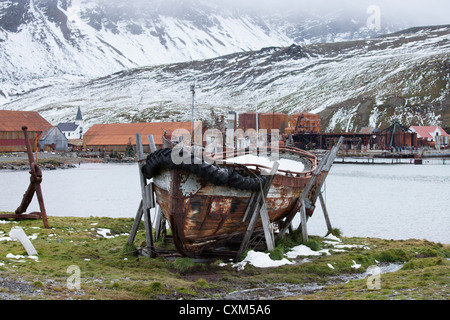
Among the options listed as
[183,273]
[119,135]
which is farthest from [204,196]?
[119,135]

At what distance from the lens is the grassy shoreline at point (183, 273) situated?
13.2m

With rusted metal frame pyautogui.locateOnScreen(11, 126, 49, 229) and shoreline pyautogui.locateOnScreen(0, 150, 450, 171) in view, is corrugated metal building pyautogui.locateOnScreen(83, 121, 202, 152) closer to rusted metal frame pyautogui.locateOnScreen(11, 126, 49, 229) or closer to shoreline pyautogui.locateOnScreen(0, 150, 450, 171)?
shoreline pyautogui.locateOnScreen(0, 150, 450, 171)

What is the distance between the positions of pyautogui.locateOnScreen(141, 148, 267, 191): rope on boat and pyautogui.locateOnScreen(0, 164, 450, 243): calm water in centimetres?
1334

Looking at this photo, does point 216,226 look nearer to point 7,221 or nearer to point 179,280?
point 179,280

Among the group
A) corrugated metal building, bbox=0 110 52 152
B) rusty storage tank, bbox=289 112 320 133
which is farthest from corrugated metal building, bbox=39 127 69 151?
rusty storage tank, bbox=289 112 320 133

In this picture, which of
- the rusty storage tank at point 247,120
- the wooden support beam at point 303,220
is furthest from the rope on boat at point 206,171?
the rusty storage tank at point 247,120

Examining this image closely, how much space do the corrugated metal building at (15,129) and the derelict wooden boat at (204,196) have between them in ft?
330

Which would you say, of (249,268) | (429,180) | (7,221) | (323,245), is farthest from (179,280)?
(429,180)

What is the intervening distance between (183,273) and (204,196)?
8.11ft

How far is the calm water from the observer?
36106 mm

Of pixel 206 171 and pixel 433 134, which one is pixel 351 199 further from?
pixel 433 134

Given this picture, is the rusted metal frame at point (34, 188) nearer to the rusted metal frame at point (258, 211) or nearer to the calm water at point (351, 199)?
the rusted metal frame at point (258, 211)
